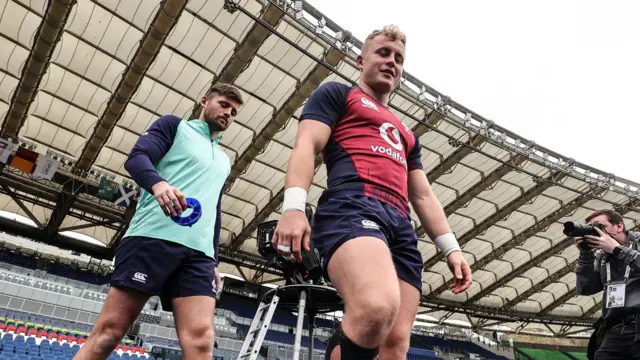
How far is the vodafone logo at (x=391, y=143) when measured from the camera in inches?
76.7

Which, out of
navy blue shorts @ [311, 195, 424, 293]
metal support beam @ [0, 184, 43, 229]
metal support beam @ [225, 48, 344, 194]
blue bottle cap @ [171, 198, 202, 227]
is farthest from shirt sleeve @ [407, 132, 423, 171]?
metal support beam @ [0, 184, 43, 229]

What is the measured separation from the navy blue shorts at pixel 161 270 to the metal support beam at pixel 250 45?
12.2m

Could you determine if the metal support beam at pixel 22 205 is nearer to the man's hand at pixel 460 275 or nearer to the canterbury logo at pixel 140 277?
the canterbury logo at pixel 140 277

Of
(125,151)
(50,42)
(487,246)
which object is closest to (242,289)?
(125,151)

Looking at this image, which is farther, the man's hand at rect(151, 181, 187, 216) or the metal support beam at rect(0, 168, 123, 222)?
the metal support beam at rect(0, 168, 123, 222)

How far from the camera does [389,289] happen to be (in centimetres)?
148

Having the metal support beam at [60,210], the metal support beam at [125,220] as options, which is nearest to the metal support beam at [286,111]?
the metal support beam at [125,220]

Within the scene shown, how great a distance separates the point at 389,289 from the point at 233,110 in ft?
5.53

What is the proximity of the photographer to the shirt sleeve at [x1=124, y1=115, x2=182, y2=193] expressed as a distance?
290 cm

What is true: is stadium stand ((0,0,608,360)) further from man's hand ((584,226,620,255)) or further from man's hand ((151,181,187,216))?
man's hand ((584,226,620,255))

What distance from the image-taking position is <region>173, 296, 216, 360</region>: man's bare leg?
2.03 metres

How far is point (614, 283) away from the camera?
3066 mm

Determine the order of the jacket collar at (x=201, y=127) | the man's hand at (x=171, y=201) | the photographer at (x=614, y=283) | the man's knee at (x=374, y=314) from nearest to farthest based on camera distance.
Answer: the man's knee at (x=374, y=314) < the man's hand at (x=171, y=201) < the jacket collar at (x=201, y=127) < the photographer at (x=614, y=283)

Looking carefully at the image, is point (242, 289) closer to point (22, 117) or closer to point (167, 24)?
point (22, 117)
